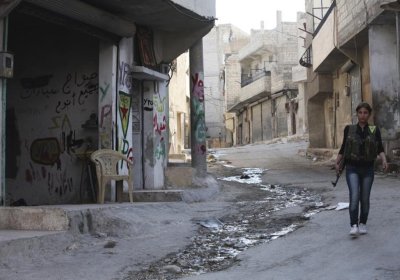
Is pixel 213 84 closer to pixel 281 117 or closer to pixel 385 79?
pixel 281 117

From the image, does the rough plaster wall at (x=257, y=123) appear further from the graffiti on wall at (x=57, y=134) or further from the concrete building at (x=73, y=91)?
the graffiti on wall at (x=57, y=134)

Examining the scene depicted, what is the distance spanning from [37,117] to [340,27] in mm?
10968

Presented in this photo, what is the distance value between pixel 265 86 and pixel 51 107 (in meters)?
34.9

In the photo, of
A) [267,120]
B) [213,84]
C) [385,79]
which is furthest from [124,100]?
[213,84]

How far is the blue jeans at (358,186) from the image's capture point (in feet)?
20.3

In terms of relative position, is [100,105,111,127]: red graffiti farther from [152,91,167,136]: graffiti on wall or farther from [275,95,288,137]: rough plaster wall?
[275,95,288,137]: rough plaster wall

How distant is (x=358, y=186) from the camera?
20.4 feet

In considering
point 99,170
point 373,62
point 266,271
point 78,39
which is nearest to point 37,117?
point 78,39

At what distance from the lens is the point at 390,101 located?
45.2 ft

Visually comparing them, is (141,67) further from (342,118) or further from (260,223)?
(342,118)

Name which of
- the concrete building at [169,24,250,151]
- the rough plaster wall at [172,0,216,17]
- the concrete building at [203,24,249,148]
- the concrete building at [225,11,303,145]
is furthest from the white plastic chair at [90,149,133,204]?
the concrete building at [203,24,249,148]

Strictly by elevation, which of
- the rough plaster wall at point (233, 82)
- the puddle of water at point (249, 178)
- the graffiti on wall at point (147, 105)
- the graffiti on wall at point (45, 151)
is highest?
the rough plaster wall at point (233, 82)

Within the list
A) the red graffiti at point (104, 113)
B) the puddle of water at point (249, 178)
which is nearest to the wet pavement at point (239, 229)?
the puddle of water at point (249, 178)

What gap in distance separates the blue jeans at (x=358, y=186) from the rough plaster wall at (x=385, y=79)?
8.02m
